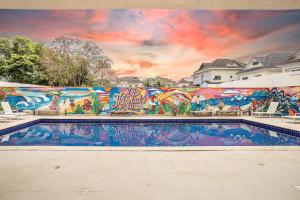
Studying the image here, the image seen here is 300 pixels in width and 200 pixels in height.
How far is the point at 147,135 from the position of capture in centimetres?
861

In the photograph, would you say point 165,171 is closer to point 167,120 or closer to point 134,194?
point 134,194

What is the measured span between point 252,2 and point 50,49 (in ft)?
97.9

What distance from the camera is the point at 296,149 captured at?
5.27 meters

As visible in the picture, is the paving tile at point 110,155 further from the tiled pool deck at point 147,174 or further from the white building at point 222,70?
the white building at point 222,70

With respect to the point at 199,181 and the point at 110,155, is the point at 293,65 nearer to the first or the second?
the point at 199,181

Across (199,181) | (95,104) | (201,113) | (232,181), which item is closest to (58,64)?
(95,104)

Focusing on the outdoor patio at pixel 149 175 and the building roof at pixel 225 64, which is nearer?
the outdoor patio at pixel 149 175

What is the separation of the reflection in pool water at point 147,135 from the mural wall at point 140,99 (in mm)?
2653

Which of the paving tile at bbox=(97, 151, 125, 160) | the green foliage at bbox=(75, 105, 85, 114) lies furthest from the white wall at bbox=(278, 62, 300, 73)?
the paving tile at bbox=(97, 151, 125, 160)

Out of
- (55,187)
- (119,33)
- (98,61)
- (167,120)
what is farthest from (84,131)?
(119,33)

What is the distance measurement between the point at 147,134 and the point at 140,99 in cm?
496

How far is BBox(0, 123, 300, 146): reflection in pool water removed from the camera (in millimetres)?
7281

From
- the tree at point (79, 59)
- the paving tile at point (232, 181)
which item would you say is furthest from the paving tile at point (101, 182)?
the tree at point (79, 59)

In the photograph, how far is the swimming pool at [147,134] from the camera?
287 inches
